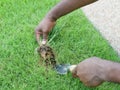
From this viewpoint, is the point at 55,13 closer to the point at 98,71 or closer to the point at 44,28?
the point at 44,28

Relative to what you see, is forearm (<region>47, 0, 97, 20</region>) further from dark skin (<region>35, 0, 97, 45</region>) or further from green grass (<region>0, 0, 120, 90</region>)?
green grass (<region>0, 0, 120, 90</region>)

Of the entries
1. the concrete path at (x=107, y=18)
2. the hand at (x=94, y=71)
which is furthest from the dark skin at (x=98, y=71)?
the concrete path at (x=107, y=18)

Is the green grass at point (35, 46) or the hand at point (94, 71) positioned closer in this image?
the hand at point (94, 71)

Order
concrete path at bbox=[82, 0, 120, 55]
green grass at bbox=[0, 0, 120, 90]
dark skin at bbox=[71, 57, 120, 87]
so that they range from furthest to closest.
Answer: concrete path at bbox=[82, 0, 120, 55]
green grass at bbox=[0, 0, 120, 90]
dark skin at bbox=[71, 57, 120, 87]

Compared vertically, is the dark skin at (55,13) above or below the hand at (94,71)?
above

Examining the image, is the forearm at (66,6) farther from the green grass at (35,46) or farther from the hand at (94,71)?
the hand at (94,71)

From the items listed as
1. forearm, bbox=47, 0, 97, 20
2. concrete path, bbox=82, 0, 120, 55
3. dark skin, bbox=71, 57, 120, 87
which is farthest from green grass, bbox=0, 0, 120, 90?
dark skin, bbox=71, 57, 120, 87

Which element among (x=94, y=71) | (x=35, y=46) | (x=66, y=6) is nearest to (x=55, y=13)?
(x=66, y=6)
